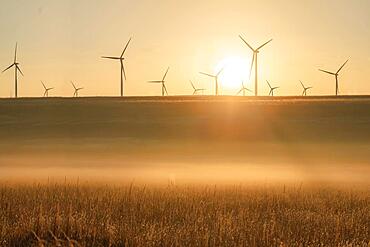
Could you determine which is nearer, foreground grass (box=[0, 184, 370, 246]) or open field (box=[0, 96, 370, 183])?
foreground grass (box=[0, 184, 370, 246])

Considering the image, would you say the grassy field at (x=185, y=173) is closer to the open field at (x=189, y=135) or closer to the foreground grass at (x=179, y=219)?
the foreground grass at (x=179, y=219)

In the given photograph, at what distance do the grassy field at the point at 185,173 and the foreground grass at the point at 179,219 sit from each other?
51mm

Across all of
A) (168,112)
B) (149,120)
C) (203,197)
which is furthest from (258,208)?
(168,112)

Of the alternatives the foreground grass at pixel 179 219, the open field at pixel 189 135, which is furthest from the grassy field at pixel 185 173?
the open field at pixel 189 135

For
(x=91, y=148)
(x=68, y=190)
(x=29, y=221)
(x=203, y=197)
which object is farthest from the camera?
(x=91, y=148)

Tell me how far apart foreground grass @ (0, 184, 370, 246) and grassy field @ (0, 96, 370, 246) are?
5 centimetres

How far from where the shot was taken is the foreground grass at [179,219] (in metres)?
15.3

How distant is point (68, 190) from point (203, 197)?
4446mm

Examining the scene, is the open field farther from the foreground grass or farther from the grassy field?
the foreground grass

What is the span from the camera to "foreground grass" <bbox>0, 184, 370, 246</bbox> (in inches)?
603

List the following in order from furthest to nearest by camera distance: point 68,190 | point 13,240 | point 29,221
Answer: point 68,190, point 29,221, point 13,240

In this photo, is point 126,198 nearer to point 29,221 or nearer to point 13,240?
point 29,221

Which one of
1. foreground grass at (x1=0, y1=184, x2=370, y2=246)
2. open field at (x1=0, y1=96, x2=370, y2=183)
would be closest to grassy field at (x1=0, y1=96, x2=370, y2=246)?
foreground grass at (x1=0, y1=184, x2=370, y2=246)

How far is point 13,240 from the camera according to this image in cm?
1509
